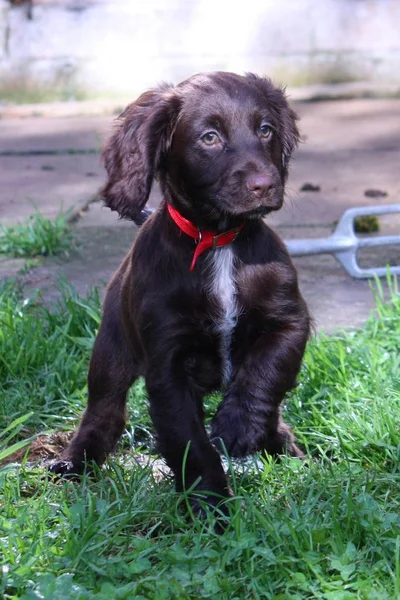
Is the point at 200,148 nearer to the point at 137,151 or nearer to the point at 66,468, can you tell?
the point at 137,151

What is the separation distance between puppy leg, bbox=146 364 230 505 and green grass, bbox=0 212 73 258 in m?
2.25

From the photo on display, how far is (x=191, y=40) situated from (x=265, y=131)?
6614 millimetres

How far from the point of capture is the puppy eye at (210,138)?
9.26 feet

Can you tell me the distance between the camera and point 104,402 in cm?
315

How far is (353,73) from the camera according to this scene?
9.30 metres

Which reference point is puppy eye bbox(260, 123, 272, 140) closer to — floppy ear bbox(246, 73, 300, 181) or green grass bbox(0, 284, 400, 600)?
floppy ear bbox(246, 73, 300, 181)

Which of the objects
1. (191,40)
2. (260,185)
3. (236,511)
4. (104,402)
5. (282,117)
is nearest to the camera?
(236,511)

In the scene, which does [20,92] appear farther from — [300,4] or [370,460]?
[370,460]

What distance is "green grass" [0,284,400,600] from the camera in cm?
223

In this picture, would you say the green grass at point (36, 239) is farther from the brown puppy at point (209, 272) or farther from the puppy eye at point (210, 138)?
the puppy eye at point (210, 138)

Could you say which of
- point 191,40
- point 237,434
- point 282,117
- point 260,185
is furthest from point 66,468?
point 191,40

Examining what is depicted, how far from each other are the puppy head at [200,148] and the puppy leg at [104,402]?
0.46m

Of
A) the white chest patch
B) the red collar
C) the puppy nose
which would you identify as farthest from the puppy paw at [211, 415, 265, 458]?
the puppy nose

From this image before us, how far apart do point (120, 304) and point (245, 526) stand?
96cm
